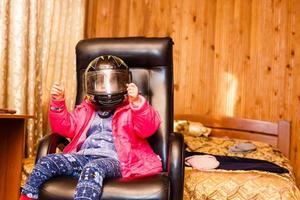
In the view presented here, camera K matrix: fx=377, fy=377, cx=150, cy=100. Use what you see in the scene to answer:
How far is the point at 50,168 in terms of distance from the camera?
1426 mm

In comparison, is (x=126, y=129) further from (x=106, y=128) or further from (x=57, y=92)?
(x=57, y=92)

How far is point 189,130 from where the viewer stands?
283cm

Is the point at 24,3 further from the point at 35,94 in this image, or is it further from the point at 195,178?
the point at 195,178

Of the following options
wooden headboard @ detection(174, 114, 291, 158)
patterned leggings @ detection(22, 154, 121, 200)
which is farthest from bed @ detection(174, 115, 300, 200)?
patterned leggings @ detection(22, 154, 121, 200)

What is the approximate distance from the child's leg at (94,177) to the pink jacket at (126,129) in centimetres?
9

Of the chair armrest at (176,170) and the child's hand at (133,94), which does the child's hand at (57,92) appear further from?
the chair armrest at (176,170)

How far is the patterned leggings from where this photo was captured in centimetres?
128

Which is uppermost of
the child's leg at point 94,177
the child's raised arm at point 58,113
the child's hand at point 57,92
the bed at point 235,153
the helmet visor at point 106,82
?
the helmet visor at point 106,82

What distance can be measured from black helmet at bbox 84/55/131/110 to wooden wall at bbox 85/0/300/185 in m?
1.52

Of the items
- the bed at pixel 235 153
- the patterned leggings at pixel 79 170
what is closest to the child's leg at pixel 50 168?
the patterned leggings at pixel 79 170

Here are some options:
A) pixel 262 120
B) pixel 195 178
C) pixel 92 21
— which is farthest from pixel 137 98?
pixel 92 21

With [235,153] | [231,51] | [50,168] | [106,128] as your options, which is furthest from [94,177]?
[231,51]

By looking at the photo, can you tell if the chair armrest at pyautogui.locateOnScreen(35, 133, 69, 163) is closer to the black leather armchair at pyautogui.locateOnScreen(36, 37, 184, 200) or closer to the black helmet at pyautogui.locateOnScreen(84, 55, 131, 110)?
the black leather armchair at pyautogui.locateOnScreen(36, 37, 184, 200)

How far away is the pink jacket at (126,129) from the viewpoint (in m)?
1.59
